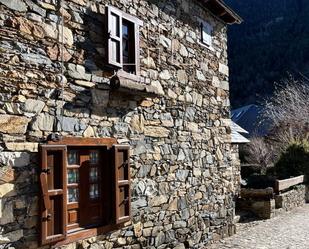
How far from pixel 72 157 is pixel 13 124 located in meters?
1.14

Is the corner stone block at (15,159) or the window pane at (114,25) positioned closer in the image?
the corner stone block at (15,159)

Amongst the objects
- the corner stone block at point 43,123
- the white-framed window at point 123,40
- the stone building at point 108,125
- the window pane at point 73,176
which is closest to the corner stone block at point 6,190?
the stone building at point 108,125

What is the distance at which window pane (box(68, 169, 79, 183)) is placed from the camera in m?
5.62

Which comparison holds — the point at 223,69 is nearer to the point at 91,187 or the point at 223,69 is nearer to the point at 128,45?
the point at 128,45

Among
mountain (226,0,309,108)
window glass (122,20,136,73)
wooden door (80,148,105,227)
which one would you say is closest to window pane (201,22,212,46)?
window glass (122,20,136,73)

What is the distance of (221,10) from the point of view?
380 inches

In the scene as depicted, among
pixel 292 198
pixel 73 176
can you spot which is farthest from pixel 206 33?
pixel 292 198

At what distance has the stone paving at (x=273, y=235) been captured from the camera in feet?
28.1

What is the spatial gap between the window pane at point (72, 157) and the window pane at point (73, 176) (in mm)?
115

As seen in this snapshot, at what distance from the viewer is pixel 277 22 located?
184 ft

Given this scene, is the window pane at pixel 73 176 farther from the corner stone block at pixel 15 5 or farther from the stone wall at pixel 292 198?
the stone wall at pixel 292 198

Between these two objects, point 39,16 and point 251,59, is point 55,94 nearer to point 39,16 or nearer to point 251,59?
point 39,16

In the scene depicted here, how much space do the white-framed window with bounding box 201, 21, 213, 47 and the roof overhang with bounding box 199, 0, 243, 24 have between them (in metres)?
0.42

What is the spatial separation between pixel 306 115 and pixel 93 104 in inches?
908
